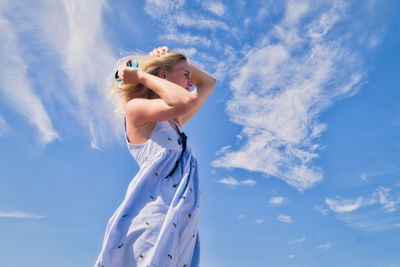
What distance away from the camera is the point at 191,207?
343 centimetres

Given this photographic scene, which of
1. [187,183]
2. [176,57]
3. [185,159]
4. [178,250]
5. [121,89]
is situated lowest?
[178,250]

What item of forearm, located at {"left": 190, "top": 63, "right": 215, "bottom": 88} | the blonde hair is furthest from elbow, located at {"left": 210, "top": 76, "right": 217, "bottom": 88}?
the blonde hair

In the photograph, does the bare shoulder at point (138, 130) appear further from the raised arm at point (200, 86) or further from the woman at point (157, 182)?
the raised arm at point (200, 86)

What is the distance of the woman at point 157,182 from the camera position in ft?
10.2

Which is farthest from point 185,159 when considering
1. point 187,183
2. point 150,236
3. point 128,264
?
point 128,264

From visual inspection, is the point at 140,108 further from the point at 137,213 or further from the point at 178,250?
the point at 178,250

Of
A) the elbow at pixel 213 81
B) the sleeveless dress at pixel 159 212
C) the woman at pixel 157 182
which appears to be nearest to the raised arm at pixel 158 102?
the woman at pixel 157 182

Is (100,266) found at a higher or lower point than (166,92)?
lower

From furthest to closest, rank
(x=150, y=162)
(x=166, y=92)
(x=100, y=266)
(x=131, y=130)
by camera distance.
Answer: (x=131, y=130) → (x=150, y=162) → (x=166, y=92) → (x=100, y=266)

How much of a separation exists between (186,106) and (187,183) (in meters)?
0.79

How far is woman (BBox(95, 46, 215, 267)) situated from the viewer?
310 centimetres

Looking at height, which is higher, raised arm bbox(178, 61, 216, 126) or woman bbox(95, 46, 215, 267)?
raised arm bbox(178, 61, 216, 126)

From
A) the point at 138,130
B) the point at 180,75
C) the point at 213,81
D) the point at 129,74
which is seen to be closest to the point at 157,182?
the point at 138,130

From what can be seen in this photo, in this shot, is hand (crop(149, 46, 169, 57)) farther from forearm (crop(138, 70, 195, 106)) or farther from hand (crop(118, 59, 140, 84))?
forearm (crop(138, 70, 195, 106))
